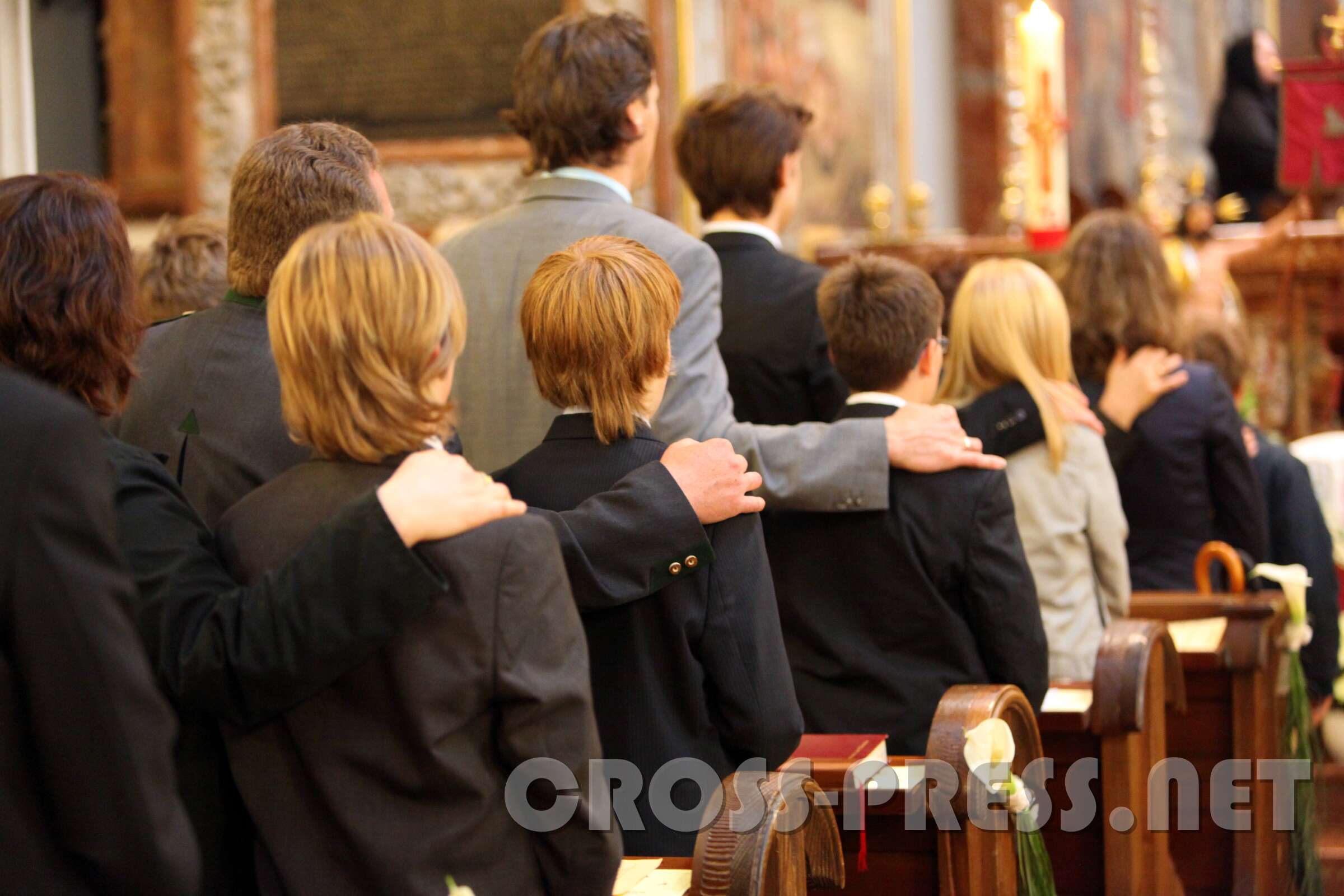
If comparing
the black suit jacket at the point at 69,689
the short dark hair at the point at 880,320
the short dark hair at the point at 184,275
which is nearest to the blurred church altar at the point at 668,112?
the short dark hair at the point at 184,275

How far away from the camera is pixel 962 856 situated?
8.85 ft

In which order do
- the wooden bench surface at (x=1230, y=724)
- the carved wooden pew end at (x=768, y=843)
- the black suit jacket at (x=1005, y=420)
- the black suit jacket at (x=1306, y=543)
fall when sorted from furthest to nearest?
the black suit jacket at (x=1306, y=543) < the wooden bench surface at (x=1230, y=724) < the black suit jacket at (x=1005, y=420) < the carved wooden pew end at (x=768, y=843)

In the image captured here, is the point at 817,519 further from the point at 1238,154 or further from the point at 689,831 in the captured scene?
the point at 1238,154

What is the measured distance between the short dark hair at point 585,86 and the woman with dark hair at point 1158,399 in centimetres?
166

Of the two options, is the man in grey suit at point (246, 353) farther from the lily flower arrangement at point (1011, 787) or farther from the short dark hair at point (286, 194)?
the lily flower arrangement at point (1011, 787)

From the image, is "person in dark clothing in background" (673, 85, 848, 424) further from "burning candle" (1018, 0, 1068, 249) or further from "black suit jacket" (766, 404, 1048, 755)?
"burning candle" (1018, 0, 1068, 249)

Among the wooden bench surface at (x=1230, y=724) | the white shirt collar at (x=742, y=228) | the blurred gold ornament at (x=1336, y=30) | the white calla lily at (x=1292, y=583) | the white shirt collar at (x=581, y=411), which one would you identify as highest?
the blurred gold ornament at (x=1336, y=30)

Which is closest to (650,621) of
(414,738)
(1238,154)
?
(414,738)

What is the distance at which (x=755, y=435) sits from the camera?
3.13 m

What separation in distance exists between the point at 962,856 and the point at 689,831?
54 centimetres

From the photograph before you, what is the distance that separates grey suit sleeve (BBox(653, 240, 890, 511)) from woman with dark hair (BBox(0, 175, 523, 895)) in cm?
110

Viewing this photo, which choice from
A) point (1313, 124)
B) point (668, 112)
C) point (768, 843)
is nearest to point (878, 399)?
point (768, 843)

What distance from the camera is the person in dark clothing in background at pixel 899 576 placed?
3023 millimetres

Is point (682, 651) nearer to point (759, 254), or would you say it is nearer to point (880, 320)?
point (880, 320)
